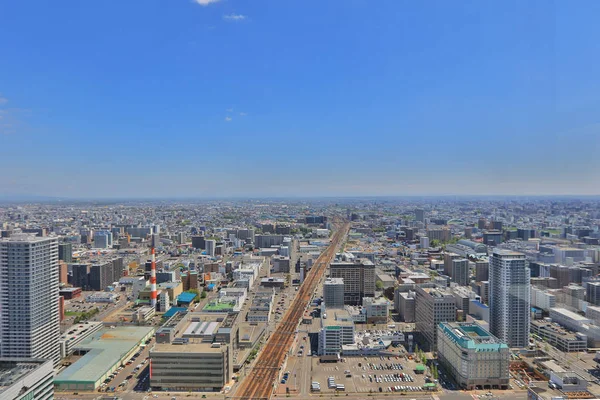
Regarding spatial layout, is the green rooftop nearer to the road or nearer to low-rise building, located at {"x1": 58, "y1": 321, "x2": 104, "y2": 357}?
low-rise building, located at {"x1": 58, "y1": 321, "x2": 104, "y2": 357}

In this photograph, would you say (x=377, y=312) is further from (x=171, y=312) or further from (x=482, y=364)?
(x=171, y=312)

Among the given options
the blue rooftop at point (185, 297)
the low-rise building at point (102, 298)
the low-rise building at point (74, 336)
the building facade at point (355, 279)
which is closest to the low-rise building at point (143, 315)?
the low-rise building at point (74, 336)

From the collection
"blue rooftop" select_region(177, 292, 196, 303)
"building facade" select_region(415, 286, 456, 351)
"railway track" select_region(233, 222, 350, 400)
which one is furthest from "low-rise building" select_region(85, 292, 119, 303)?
"building facade" select_region(415, 286, 456, 351)

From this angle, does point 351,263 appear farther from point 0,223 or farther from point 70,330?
point 0,223

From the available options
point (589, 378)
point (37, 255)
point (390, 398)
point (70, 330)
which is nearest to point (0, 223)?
point (70, 330)

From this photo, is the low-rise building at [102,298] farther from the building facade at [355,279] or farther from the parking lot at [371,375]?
the parking lot at [371,375]
